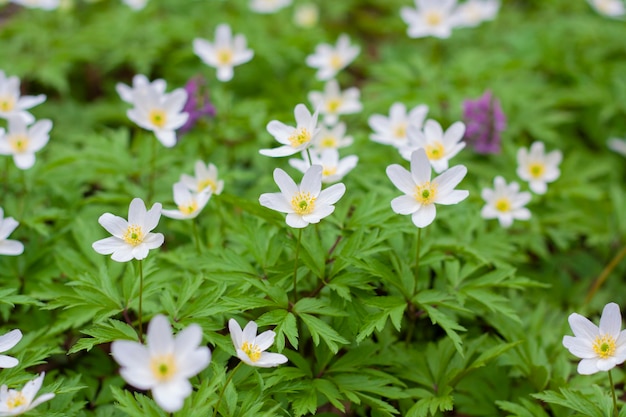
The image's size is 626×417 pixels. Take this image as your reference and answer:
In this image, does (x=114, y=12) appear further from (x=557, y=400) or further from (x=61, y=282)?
(x=557, y=400)

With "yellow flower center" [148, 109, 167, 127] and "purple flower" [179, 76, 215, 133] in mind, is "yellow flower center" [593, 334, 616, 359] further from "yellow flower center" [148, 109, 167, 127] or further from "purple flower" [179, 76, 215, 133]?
"purple flower" [179, 76, 215, 133]

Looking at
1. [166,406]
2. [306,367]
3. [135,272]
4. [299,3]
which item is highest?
[166,406]

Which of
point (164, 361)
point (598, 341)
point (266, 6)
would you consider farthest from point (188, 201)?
point (266, 6)

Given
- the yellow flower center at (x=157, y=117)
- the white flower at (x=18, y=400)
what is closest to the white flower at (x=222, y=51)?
the yellow flower center at (x=157, y=117)

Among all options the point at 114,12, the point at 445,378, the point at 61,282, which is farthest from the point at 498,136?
the point at 114,12

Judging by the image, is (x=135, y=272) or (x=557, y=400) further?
(x=135, y=272)

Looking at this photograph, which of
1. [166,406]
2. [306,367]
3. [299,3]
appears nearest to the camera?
[166,406]
